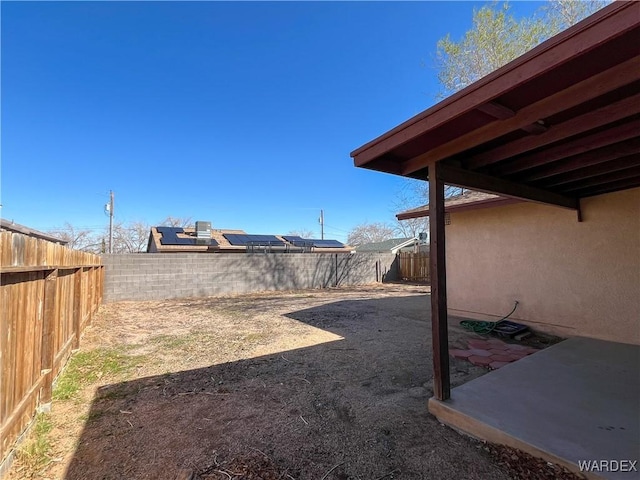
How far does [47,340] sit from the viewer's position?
2.39 metres

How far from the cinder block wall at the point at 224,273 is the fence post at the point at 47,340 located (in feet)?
22.7

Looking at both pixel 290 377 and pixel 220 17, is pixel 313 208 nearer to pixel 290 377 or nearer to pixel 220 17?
pixel 220 17

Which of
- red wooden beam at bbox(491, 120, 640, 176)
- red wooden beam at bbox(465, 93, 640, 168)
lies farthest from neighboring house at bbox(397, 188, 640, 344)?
red wooden beam at bbox(465, 93, 640, 168)

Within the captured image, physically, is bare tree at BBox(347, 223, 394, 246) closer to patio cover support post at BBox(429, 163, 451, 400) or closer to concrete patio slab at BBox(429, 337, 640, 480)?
concrete patio slab at BBox(429, 337, 640, 480)

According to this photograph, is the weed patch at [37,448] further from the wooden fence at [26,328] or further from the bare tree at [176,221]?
the bare tree at [176,221]

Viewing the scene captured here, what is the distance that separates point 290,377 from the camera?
3166mm

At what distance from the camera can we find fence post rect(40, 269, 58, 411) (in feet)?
7.64

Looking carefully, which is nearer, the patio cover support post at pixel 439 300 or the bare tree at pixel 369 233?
the patio cover support post at pixel 439 300

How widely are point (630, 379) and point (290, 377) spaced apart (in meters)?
3.32

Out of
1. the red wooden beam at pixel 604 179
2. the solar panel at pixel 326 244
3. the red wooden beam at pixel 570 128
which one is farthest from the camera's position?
the solar panel at pixel 326 244

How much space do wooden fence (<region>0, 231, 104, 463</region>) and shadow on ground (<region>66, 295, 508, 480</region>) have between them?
419 mm

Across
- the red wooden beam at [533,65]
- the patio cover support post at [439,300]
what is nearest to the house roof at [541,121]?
the red wooden beam at [533,65]

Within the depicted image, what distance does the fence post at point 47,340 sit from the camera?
91.7 inches

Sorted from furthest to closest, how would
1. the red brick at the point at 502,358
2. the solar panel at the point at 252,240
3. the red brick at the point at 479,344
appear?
the solar panel at the point at 252,240 → the red brick at the point at 479,344 → the red brick at the point at 502,358
